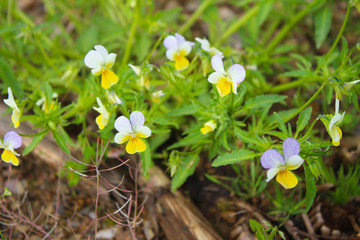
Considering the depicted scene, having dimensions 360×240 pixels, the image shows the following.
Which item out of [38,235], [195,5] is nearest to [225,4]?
[195,5]

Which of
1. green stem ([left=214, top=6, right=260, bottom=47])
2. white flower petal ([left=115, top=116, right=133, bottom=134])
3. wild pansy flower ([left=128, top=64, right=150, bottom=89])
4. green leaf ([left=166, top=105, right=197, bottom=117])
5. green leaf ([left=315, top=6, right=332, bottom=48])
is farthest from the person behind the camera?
green stem ([left=214, top=6, right=260, bottom=47])

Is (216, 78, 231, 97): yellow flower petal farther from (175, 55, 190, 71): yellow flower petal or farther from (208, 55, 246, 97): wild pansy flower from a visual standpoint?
Result: (175, 55, 190, 71): yellow flower petal

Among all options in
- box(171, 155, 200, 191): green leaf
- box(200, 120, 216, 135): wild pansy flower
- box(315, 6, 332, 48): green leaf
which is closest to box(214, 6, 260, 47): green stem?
box(315, 6, 332, 48): green leaf

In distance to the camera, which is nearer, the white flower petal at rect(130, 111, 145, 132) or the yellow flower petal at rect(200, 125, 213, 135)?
the white flower petal at rect(130, 111, 145, 132)

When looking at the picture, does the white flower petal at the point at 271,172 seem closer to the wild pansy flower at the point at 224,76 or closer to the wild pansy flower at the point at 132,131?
the wild pansy flower at the point at 224,76

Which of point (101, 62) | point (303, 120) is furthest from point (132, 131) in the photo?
point (303, 120)

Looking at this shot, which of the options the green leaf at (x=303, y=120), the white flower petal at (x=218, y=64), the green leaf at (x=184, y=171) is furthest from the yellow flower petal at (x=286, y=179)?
the green leaf at (x=184, y=171)

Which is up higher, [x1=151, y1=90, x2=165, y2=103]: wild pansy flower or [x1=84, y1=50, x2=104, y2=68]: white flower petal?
[x1=84, y1=50, x2=104, y2=68]: white flower petal

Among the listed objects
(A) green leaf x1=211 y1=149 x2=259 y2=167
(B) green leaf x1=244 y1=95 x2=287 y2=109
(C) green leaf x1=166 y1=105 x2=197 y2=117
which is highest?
(B) green leaf x1=244 y1=95 x2=287 y2=109
